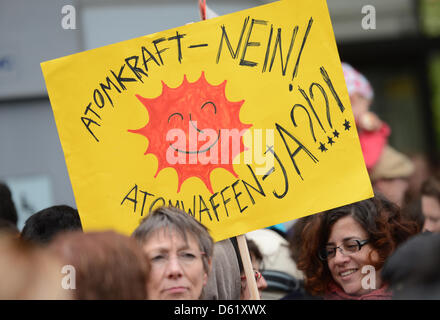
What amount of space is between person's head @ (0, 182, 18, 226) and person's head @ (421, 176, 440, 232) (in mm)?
1798

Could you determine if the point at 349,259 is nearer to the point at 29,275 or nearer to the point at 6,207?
the point at 29,275

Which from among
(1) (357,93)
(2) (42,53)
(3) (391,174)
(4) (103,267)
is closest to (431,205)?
(3) (391,174)

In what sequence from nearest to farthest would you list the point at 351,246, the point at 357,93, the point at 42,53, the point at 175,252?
the point at 175,252 → the point at 351,246 → the point at 357,93 → the point at 42,53

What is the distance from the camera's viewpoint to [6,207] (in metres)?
2.98

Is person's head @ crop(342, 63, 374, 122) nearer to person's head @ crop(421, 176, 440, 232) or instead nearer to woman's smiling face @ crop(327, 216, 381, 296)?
person's head @ crop(421, 176, 440, 232)

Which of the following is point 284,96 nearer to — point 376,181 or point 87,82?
point 87,82

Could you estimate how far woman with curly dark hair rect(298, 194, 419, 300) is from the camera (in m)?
2.58

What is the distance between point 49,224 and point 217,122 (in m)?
0.78

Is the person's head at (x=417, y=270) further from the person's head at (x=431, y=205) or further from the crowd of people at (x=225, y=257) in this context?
the person's head at (x=431, y=205)

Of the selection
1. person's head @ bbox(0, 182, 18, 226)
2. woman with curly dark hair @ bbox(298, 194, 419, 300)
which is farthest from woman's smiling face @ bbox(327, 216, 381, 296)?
person's head @ bbox(0, 182, 18, 226)

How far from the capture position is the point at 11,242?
185 cm

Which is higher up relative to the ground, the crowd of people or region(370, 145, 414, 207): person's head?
region(370, 145, 414, 207): person's head

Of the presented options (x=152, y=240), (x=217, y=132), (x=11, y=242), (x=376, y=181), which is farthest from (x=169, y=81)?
(x=376, y=181)

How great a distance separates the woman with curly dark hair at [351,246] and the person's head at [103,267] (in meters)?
1.05
